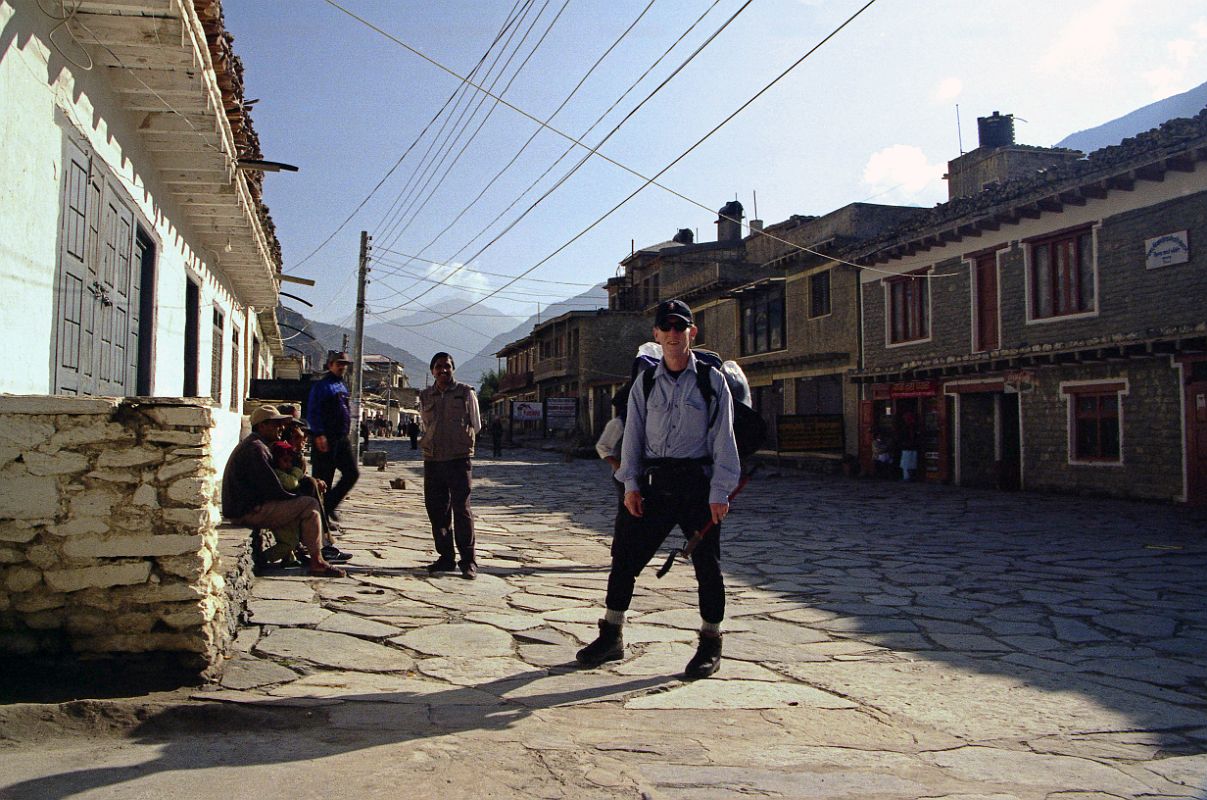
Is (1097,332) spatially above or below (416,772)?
above

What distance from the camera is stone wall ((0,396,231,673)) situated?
3.56 metres

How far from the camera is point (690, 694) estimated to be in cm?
388

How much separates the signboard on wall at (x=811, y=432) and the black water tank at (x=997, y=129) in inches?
317

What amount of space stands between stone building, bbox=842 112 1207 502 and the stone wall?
1424 centimetres

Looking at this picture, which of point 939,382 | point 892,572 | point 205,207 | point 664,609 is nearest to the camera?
point 664,609

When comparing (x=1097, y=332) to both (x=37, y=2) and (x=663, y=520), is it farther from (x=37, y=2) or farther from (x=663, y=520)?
(x=37, y=2)

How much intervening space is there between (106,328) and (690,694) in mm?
4344

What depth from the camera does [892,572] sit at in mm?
7379

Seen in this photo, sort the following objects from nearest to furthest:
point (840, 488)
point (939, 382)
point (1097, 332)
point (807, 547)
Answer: point (807, 547), point (1097, 332), point (840, 488), point (939, 382)

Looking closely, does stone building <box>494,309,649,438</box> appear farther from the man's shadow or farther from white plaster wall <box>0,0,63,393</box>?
the man's shadow

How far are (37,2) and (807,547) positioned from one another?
7.44 metres

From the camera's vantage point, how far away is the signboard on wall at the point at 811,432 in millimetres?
22766

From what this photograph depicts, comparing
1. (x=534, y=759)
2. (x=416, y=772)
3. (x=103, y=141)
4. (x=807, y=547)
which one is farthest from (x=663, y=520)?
(x=807, y=547)

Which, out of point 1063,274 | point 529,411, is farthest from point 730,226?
point 1063,274
